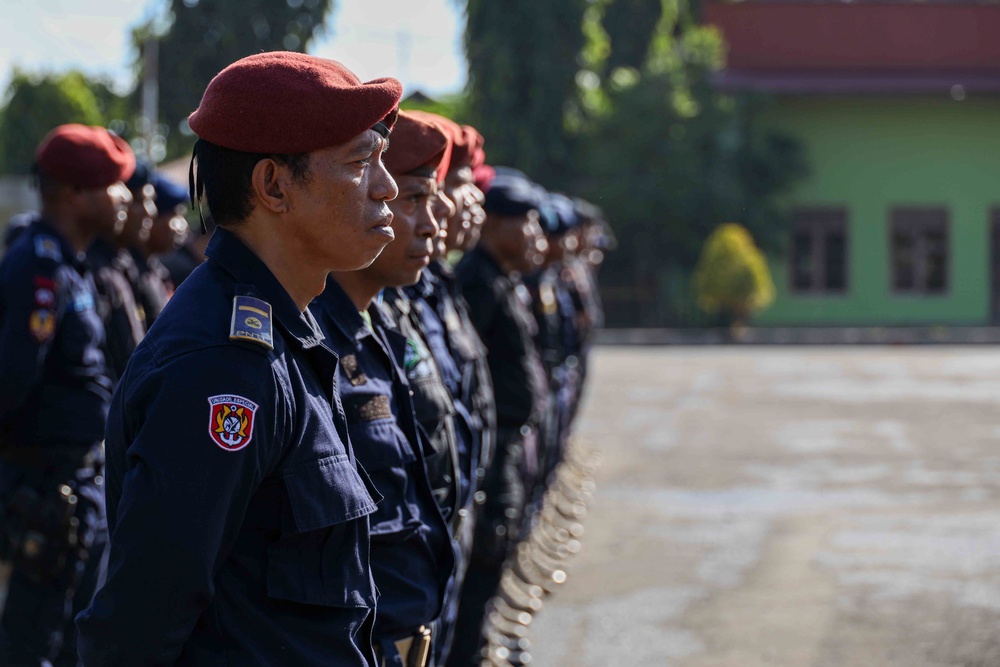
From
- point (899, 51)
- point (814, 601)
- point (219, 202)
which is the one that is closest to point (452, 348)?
point (219, 202)

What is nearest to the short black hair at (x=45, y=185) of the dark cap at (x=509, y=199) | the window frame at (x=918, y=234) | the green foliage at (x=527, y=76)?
the dark cap at (x=509, y=199)

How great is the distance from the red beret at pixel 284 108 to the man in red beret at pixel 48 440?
2.53 m

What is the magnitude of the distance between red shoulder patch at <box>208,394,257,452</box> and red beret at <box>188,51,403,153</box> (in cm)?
41

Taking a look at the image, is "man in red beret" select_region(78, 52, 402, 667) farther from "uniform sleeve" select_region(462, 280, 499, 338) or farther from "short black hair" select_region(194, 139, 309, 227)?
"uniform sleeve" select_region(462, 280, 499, 338)

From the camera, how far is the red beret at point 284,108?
2.22m

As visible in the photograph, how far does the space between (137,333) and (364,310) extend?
82.2 inches

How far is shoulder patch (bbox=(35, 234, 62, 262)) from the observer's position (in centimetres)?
473

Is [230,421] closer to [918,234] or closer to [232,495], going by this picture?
[232,495]

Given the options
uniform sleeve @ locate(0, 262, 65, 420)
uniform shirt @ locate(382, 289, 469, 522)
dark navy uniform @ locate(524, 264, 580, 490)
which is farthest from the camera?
dark navy uniform @ locate(524, 264, 580, 490)

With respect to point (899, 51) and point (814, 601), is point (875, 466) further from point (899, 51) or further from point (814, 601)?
point (899, 51)

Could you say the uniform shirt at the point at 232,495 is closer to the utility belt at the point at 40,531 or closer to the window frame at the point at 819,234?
the utility belt at the point at 40,531

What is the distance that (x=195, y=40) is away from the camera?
34.8m

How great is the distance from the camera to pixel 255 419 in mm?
2084

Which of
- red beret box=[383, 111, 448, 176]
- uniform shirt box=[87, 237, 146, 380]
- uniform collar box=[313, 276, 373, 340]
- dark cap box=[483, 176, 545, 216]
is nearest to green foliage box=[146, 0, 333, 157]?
dark cap box=[483, 176, 545, 216]
